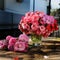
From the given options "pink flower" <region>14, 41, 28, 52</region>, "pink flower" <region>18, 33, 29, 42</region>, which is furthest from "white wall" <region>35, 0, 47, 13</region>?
"pink flower" <region>14, 41, 28, 52</region>

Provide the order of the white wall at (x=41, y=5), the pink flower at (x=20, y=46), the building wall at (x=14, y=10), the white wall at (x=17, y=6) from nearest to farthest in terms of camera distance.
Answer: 1. the pink flower at (x=20, y=46)
2. the building wall at (x=14, y=10)
3. the white wall at (x=17, y=6)
4. the white wall at (x=41, y=5)

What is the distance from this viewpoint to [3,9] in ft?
27.3

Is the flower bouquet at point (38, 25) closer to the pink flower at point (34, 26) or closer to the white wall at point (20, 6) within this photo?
the pink flower at point (34, 26)

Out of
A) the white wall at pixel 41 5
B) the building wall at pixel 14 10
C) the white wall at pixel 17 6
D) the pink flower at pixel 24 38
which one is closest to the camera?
the pink flower at pixel 24 38

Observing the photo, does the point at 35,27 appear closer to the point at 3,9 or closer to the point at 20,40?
the point at 20,40

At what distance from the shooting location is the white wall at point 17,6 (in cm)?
883

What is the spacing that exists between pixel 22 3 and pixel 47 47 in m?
6.85

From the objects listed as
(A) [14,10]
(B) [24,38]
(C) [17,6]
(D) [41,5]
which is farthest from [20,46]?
(D) [41,5]

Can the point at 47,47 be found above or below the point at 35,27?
below

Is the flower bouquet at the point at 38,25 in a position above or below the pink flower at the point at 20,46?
above

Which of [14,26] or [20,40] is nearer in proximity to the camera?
[20,40]

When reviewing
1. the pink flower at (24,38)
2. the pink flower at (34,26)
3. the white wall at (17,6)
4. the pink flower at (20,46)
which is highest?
the white wall at (17,6)

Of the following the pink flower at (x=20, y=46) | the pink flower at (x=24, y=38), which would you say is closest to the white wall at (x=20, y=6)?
the pink flower at (x=24, y=38)

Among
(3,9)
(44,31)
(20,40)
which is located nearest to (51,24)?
(44,31)
